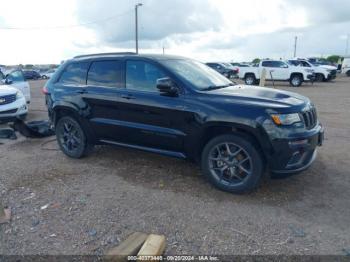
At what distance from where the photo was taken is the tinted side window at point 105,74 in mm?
4992

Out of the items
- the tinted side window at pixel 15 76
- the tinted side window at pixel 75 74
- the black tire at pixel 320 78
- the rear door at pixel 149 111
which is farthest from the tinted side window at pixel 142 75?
the black tire at pixel 320 78

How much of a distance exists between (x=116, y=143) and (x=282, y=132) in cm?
256

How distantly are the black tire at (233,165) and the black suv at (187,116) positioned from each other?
1 cm

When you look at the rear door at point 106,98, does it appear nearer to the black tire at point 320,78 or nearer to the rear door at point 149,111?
the rear door at point 149,111

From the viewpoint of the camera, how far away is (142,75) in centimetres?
476

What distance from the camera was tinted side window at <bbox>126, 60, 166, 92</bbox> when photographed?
15.1ft

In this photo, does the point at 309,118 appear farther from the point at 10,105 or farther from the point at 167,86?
the point at 10,105

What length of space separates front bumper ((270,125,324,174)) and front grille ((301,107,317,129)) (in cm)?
12

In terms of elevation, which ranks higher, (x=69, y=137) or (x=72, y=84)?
(x=72, y=84)

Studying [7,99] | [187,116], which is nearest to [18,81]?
[7,99]

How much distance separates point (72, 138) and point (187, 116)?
246 centimetres

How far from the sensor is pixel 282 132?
3.75 meters

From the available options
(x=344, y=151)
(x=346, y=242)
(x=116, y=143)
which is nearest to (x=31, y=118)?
(x=116, y=143)

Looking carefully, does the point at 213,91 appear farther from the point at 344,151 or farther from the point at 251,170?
the point at 344,151
